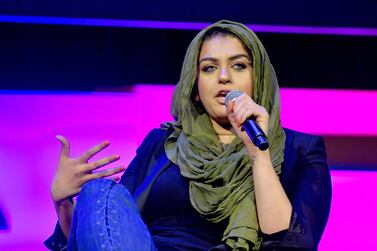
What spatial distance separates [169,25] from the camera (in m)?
1.97

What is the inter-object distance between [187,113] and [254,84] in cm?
18

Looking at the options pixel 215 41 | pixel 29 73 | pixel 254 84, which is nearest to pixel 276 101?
pixel 254 84

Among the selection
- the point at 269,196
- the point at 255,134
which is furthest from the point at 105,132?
the point at 255,134

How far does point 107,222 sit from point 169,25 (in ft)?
3.12

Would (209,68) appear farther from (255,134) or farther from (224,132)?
(255,134)

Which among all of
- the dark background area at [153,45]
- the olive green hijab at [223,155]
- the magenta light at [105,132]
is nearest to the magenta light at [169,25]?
the dark background area at [153,45]

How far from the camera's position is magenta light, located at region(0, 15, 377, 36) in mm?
1943

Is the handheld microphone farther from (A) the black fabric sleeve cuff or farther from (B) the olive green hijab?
(A) the black fabric sleeve cuff

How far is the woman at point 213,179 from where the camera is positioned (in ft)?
3.99

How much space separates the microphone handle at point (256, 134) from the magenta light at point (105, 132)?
0.79m

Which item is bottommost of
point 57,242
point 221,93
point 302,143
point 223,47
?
point 57,242

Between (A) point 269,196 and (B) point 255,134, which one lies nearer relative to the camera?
(B) point 255,134

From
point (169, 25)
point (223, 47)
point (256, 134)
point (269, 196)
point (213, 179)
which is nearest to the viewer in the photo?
point (256, 134)

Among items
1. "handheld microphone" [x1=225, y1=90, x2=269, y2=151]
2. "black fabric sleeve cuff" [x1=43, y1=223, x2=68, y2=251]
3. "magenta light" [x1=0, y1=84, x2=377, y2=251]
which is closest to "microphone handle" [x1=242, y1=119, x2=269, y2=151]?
"handheld microphone" [x1=225, y1=90, x2=269, y2=151]
